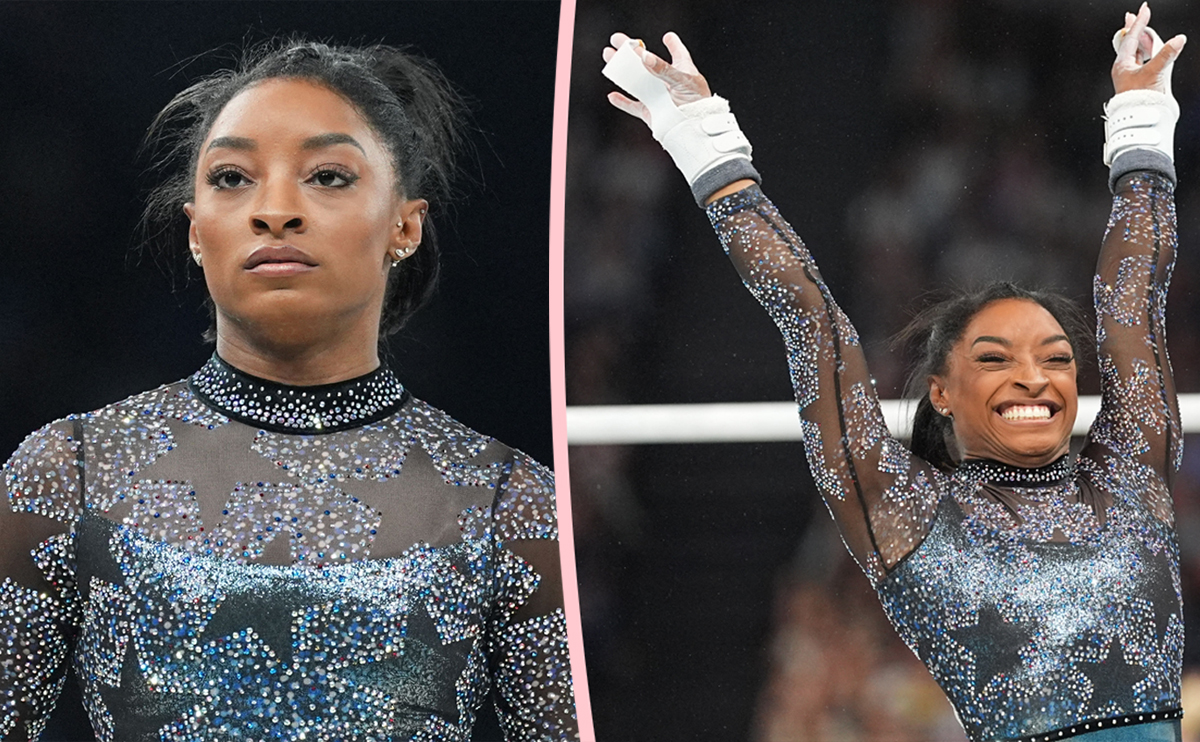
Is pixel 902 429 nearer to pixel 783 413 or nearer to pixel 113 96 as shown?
pixel 783 413

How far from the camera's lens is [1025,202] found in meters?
1.27

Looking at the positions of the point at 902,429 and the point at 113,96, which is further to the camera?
the point at 902,429

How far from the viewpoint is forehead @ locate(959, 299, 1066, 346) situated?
125cm

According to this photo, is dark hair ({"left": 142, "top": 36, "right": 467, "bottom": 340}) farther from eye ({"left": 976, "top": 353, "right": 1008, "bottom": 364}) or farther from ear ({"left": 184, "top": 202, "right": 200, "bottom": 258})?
eye ({"left": 976, "top": 353, "right": 1008, "bottom": 364})

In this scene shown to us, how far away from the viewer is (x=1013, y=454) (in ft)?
4.04

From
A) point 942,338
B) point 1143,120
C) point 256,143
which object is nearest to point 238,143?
point 256,143

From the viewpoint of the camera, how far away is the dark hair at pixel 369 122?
3.35ft

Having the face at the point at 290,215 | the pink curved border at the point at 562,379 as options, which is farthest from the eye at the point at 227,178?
the pink curved border at the point at 562,379

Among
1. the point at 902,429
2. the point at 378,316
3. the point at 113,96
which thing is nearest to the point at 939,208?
the point at 902,429

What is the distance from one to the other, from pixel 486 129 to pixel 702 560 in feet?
1.36

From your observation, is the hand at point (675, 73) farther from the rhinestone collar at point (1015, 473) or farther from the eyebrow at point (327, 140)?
the rhinestone collar at point (1015, 473)

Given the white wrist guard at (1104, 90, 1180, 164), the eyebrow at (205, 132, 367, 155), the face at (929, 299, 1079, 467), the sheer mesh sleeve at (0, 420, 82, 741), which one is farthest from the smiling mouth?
the sheer mesh sleeve at (0, 420, 82, 741)

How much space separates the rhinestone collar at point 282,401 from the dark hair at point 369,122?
2.8 inches

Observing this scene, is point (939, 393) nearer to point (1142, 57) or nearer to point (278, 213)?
point (1142, 57)
